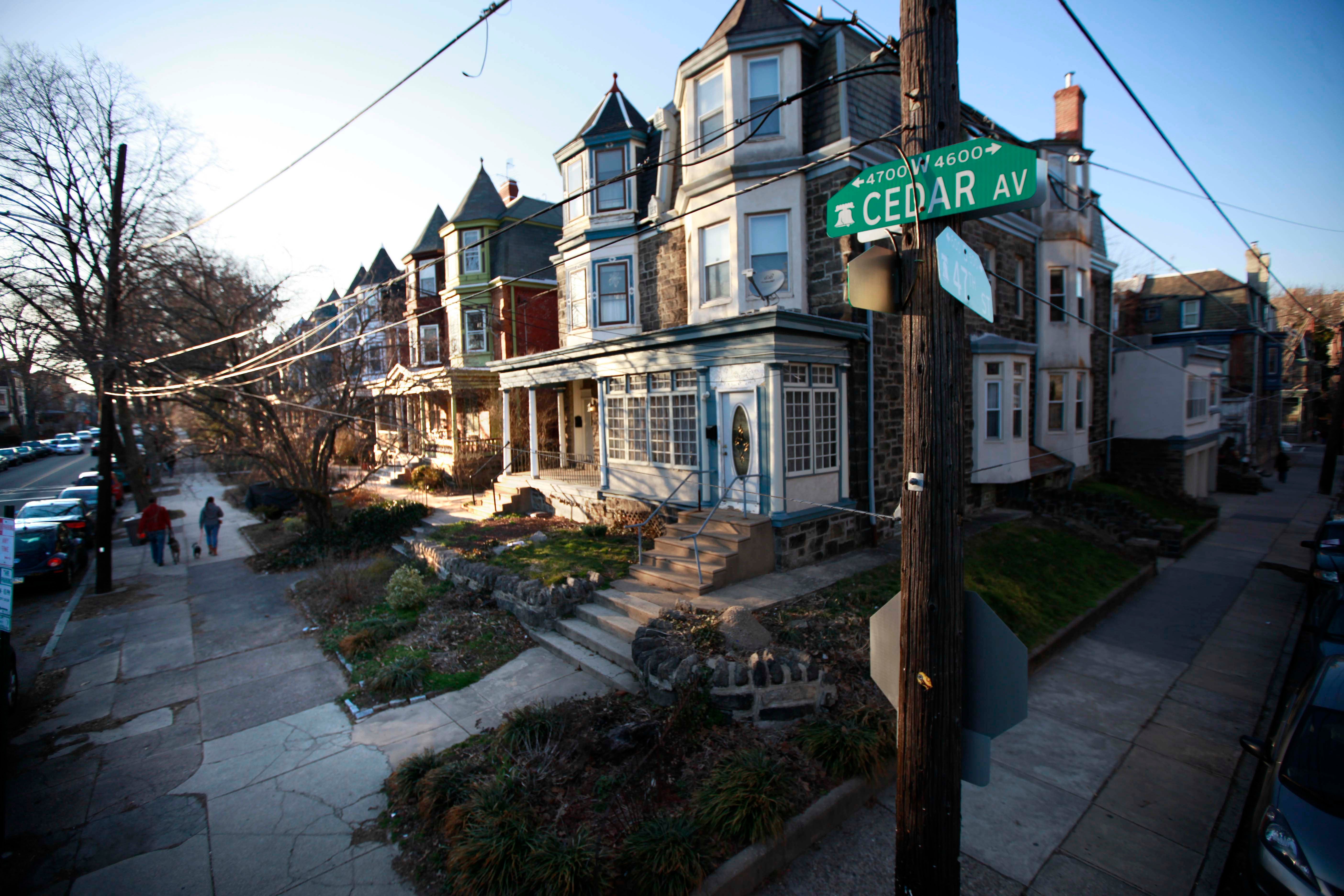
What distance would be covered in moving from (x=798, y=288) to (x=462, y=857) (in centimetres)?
1042

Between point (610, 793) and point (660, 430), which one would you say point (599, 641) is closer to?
point (610, 793)

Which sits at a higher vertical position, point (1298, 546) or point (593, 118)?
point (593, 118)

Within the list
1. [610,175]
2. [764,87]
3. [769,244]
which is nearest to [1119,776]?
[769,244]

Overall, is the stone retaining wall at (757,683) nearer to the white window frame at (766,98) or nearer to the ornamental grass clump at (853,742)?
the ornamental grass clump at (853,742)

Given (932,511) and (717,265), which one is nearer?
(932,511)

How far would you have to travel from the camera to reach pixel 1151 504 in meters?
18.1

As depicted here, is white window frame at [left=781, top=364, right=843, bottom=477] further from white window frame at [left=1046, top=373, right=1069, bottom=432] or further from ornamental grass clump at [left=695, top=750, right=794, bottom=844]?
white window frame at [left=1046, top=373, right=1069, bottom=432]

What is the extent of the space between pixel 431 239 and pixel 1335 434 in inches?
1364

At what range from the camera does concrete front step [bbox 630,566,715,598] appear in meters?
9.17

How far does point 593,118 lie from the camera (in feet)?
55.1

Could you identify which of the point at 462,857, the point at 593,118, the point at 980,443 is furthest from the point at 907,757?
the point at 593,118

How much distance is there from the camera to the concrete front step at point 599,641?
778 cm

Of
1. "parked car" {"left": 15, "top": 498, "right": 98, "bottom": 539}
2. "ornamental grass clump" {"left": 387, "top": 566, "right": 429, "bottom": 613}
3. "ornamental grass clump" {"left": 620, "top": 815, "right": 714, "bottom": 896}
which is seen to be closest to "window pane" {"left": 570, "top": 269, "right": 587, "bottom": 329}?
"ornamental grass clump" {"left": 387, "top": 566, "right": 429, "bottom": 613}

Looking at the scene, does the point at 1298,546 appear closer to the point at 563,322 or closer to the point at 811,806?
the point at 811,806
